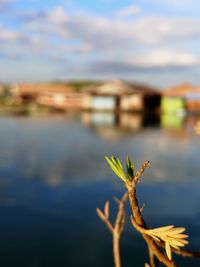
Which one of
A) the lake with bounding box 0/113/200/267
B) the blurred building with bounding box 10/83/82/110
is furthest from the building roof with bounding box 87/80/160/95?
the lake with bounding box 0/113/200/267

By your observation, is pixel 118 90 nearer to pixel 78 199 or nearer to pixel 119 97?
pixel 119 97

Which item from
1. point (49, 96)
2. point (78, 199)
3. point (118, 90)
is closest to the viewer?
point (78, 199)

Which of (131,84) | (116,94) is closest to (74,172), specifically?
(116,94)

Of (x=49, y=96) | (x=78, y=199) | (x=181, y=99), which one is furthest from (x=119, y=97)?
(x=78, y=199)

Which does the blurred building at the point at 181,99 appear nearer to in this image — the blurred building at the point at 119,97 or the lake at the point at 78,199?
the blurred building at the point at 119,97

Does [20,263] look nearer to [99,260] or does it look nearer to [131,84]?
[99,260]
